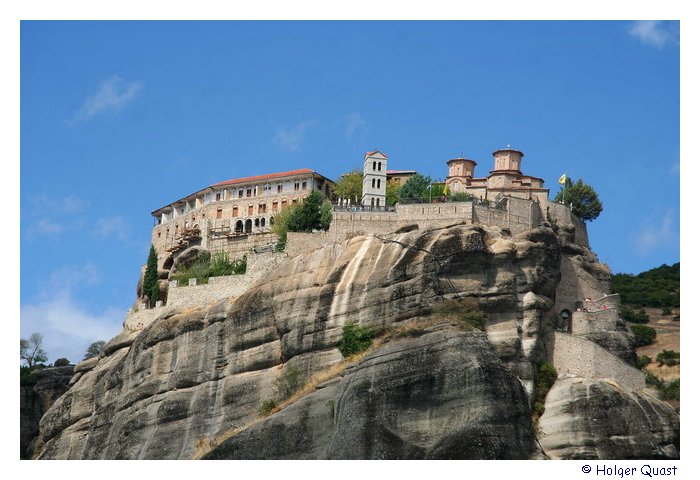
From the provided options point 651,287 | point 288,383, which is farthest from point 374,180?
point 651,287

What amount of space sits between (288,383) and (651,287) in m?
55.0

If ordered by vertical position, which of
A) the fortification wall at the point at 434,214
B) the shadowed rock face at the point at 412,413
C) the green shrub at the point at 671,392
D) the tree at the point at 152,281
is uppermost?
the fortification wall at the point at 434,214

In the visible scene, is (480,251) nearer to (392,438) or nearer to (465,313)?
(465,313)

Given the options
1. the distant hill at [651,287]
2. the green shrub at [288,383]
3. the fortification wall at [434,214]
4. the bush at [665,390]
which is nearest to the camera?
the green shrub at [288,383]

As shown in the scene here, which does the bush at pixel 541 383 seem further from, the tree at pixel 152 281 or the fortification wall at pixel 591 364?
the tree at pixel 152 281

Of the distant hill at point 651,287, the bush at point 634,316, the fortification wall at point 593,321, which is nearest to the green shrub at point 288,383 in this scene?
the fortification wall at point 593,321

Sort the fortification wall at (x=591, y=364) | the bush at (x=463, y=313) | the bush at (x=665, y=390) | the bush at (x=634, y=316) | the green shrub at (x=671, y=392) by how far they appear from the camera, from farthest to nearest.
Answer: the bush at (x=634, y=316) → the green shrub at (x=671, y=392) → the bush at (x=665, y=390) → the fortification wall at (x=591, y=364) → the bush at (x=463, y=313)

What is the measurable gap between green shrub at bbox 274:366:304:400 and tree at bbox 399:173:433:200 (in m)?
17.6

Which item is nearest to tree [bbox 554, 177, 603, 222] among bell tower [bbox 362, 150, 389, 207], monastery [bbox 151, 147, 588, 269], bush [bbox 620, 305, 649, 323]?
monastery [bbox 151, 147, 588, 269]

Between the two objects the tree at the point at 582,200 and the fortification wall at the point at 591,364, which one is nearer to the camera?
the fortification wall at the point at 591,364

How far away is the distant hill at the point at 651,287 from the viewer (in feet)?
378

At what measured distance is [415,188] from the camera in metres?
87.6

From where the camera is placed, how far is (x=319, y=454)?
216 feet

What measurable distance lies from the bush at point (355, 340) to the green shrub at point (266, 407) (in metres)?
4.32
